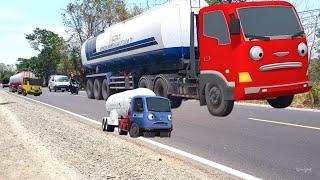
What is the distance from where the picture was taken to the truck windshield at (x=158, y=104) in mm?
4802

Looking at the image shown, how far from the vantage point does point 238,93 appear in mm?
3744

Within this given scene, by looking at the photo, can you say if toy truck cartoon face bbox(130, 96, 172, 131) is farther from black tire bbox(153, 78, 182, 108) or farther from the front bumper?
the front bumper

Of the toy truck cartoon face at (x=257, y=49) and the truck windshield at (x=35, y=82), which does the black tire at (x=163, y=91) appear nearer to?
the toy truck cartoon face at (x=257, y=49)

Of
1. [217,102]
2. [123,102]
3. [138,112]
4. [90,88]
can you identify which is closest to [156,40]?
[123,102]

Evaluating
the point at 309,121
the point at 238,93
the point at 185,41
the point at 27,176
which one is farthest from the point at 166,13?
the point at 309,121

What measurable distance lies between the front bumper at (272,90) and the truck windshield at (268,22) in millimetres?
370

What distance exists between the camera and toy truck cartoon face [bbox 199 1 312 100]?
11.5 ft

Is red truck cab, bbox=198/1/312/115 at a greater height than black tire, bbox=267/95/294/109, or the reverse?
red truck cab, bbox=198/1/312/115

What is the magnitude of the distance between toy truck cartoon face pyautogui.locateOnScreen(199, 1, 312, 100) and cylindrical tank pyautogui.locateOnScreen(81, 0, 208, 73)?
1.10 m

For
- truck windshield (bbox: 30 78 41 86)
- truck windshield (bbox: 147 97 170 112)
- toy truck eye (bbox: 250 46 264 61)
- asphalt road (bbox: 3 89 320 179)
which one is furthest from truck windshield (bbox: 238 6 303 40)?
truck windshield (bbox: 30 78 41 86)

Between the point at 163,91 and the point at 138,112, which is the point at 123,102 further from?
the point at 163,91

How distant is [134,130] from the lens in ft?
15.8

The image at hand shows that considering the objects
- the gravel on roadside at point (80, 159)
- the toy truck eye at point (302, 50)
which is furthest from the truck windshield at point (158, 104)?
the gravel on roadside at point (80, 159)

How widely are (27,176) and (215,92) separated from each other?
1004 cm
